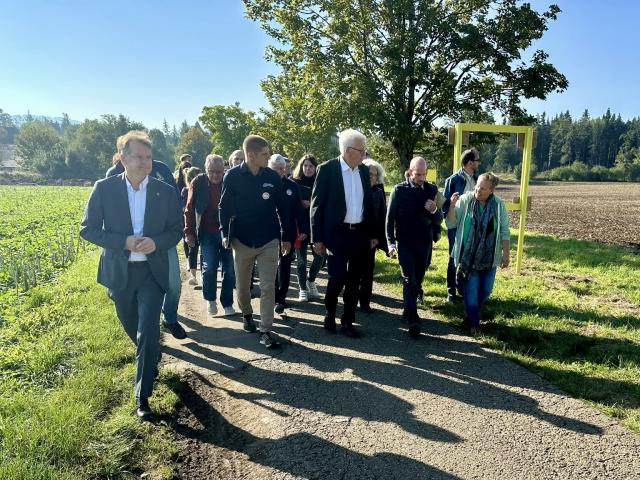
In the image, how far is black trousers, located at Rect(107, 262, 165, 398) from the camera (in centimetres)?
332

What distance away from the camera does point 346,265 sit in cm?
516

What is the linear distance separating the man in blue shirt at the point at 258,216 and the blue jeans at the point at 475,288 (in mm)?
2244

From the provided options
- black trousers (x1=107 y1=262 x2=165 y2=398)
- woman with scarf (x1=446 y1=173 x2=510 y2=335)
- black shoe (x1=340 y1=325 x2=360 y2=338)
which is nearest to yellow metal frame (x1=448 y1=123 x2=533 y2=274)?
woman with scarf (x1=446 y1=173 x2=510 y2=335)

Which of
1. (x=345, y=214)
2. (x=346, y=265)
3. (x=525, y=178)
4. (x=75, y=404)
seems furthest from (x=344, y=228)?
(x=525, y=178)

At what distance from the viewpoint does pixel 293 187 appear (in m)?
5.93

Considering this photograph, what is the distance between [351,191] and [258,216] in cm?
112

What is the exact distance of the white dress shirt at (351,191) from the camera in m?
4.97

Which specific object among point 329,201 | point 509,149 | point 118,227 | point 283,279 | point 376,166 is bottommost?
point 283,279

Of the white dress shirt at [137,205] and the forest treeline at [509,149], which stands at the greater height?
the forest treeline at [509,149]

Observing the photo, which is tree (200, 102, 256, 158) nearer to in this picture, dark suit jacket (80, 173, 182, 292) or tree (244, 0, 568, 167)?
tree (244, 0, 568, 167)

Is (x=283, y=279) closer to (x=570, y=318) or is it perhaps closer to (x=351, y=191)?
(x=351, y=191)

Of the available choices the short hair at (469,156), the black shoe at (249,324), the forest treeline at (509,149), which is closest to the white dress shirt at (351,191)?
the black shoe at (249,324)

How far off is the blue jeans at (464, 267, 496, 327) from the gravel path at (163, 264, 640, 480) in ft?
1.33

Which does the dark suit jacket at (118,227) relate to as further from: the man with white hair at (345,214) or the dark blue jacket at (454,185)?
the dark blue jacket at (454,185)
